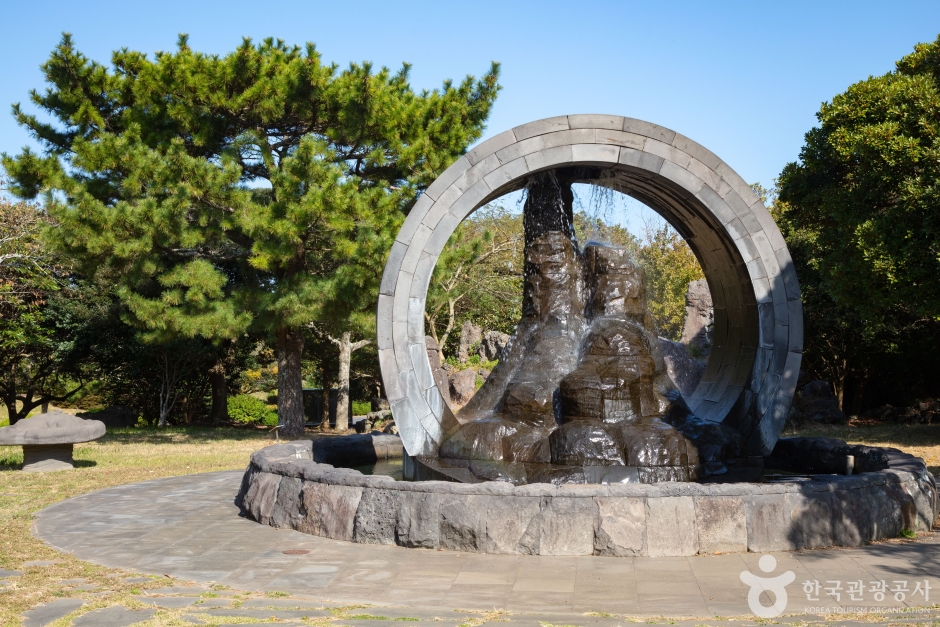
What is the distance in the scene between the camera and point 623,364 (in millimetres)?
9562

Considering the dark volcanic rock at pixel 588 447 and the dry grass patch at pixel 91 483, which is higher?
the dark volcanic rock at pixel 588 447

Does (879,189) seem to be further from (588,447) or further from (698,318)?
(698,318)

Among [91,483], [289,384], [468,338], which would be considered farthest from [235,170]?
[468,338]

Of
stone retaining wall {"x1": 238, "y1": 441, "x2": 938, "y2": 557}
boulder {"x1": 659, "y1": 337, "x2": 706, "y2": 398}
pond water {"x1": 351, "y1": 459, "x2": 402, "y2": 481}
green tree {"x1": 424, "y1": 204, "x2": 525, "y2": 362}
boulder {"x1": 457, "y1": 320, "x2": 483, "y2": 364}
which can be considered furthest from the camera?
boulder {"x1": 457, "y1": 320, "x2": 483, "y2": 364}

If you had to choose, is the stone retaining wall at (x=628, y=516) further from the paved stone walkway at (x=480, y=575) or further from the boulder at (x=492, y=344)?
the boulder at (x=492, y=344)

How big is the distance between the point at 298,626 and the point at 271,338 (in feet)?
54.2

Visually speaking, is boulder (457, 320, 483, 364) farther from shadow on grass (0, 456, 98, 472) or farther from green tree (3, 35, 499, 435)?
shadow on grass (0, 456, 98, 472)

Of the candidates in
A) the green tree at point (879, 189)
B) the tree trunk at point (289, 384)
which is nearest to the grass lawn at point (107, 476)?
the tree trunk at point (289, 384)

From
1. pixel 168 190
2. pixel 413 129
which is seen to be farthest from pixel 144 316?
pixel 413 129

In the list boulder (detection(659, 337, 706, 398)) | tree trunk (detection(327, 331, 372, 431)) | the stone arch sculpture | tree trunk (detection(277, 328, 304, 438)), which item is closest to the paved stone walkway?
the stone arch sculpture

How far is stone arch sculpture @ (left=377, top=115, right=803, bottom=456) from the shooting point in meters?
9.07
